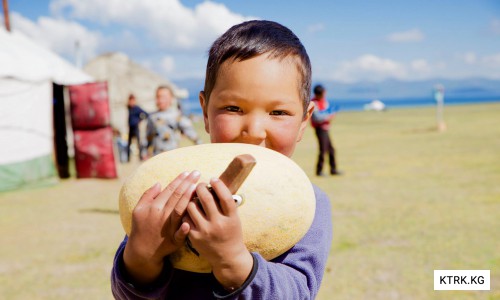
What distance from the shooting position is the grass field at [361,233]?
4.90 m

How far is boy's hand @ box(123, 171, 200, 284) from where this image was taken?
4.03 ft

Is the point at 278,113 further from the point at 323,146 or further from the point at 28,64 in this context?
the point at 28,64

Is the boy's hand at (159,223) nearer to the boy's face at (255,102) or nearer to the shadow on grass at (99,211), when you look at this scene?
the boy's face at (255,102)

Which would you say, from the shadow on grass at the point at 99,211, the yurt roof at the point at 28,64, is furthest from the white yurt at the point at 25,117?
the shadow on grass at the point at 99,211

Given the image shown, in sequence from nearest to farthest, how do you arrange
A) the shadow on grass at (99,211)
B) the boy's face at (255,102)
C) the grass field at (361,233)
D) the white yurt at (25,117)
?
1. the boy's face at (255,102)
2. the grass field at (361,233)
3. the shadow on grass at (99,211)
4. the white yurt at (25,117)

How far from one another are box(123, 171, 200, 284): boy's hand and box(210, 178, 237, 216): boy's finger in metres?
0.08

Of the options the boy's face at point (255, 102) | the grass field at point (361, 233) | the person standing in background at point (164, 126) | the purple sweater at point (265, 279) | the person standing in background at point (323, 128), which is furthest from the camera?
the person standing in background at point (323, 128)

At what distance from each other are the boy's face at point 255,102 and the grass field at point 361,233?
325cm

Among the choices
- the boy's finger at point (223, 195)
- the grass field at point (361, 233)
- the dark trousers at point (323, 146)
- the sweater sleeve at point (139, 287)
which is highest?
the boy's finger at point (223, 195)

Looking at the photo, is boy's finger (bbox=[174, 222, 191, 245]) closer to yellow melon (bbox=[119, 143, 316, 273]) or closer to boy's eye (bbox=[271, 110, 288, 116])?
yellow melon (bbox=[119, 143, 316, 273])

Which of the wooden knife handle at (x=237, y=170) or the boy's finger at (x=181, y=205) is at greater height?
the wooden knife handle at (x=237, y=170)

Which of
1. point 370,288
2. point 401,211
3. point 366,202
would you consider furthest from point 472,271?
point 366,202

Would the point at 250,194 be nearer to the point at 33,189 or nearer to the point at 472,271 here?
the point at 472,271

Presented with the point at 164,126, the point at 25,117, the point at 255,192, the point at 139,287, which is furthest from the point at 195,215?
the point at 25,117
